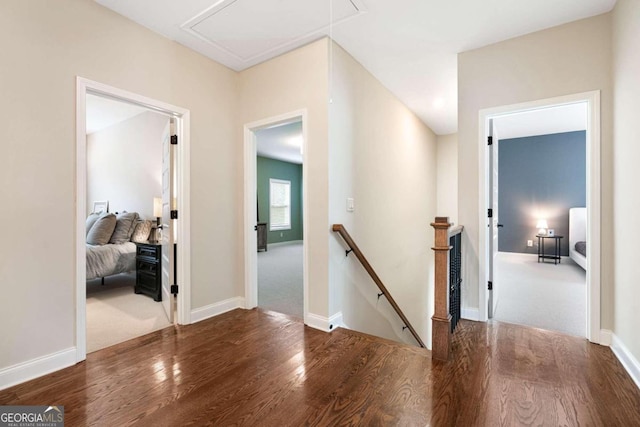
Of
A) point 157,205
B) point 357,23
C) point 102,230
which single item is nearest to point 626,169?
point 357,23

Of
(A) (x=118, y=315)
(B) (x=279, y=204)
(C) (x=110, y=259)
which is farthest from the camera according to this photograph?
(B) (x=279, y=204)

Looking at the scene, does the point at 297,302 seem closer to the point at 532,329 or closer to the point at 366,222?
the point at 366,222

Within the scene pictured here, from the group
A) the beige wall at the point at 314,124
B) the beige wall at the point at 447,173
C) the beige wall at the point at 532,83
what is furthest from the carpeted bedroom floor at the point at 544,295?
the beige wall at the point at 314,124

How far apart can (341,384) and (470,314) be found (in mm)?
1647

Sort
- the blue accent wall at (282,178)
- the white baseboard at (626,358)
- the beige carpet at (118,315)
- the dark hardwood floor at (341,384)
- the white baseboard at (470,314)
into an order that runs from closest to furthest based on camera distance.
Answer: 1. the dark hardwood floor at (341,384)
2. the white baseboard at (626,358)
3. the beige carpet at (118,315)
4. the white baseboard at (470,314)
5. the blue accent wall at (282,178)

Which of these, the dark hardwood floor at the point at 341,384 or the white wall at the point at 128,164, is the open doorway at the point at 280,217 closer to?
the dark hardwood floor at the point at 341,384

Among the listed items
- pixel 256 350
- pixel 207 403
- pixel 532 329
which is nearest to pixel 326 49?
pixel 256 350

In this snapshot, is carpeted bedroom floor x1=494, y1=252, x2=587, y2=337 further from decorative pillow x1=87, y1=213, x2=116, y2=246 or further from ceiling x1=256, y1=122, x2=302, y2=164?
decorative pillow x1=87, y1=213, x2=116, y2=246

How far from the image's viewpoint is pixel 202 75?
2947 millimetres

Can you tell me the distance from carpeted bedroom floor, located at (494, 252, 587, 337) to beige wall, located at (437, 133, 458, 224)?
1548 mm

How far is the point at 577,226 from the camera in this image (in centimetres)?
596

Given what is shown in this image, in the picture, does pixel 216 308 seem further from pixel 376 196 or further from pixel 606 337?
pixel 606 337

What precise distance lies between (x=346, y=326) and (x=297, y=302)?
3.61ft

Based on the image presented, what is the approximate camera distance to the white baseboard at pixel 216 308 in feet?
9.42
